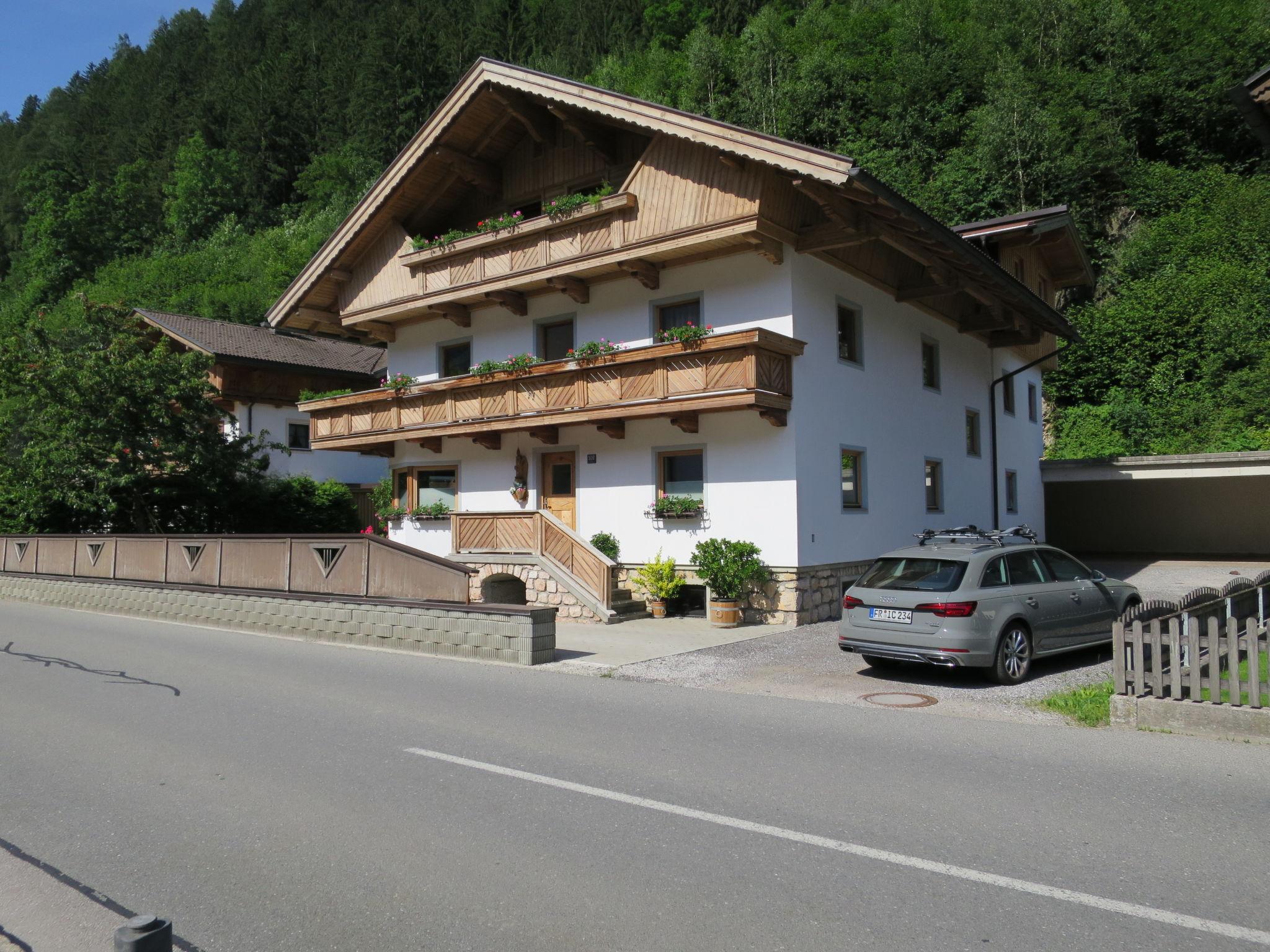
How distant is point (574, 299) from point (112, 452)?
13.2 m

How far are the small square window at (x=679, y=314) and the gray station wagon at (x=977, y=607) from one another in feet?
25.9

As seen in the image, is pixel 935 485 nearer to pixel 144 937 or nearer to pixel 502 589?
pixel 502 589

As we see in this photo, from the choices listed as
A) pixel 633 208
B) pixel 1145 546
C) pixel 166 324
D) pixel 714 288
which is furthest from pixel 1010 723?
pixel 166 324

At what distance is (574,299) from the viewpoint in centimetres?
1967

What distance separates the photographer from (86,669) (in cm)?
1142

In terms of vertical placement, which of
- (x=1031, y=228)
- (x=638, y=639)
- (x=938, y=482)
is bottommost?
(x=638, y=639)

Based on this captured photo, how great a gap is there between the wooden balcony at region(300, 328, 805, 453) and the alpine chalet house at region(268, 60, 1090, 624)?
6 cm

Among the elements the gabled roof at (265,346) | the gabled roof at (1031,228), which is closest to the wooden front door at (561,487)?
the gabled roof at (1031,228)

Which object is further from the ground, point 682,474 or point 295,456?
point 295,456

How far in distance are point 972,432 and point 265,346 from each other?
81.4 ft

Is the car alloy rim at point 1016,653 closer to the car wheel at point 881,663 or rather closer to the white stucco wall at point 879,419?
the car wheel at point 881,663

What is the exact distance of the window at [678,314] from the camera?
18016 mm

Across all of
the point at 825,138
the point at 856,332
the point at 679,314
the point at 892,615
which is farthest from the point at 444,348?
the point at 825,138

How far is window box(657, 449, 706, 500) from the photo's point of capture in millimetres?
17750
